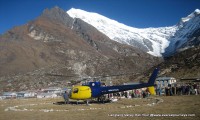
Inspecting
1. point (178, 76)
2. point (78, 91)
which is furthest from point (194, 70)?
point (78, 91)

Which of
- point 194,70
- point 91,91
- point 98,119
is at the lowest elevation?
point 98,119

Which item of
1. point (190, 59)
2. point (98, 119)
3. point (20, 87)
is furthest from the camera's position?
point (20, 87)

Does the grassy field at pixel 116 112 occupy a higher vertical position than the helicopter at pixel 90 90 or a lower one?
lower

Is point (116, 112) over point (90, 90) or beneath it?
beneath

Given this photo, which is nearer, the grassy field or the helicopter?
the grassy field

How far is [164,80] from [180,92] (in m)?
48.2

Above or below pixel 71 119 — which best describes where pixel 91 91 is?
above

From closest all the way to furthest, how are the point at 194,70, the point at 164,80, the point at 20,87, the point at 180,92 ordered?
the point at 180,92 → the point at 164,80 → the point at 194,70 → the point at 20,87

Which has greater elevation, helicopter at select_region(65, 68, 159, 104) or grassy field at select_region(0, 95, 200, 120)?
helicopter at select_region(65, 68, 159, 104)

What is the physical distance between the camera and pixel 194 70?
360ft

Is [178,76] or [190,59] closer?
[178,76]

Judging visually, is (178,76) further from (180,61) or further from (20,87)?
(20,87)

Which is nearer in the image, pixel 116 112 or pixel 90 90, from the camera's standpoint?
pixel 116 112

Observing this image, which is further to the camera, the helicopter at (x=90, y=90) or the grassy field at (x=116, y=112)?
the helicopter at (x=90, y=90)
